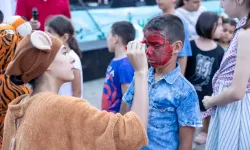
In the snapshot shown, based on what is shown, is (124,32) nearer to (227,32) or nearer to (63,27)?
(63,27)

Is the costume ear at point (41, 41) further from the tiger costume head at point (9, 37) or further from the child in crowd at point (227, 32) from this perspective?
the child in crowd at point (227, 32)

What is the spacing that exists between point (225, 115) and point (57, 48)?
1.11m

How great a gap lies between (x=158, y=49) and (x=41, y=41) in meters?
0.80

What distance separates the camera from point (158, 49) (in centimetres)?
225

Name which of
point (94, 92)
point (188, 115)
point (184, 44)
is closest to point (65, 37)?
point (184, 44)

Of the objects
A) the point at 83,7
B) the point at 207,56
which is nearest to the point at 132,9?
Answer: the point at 83,7

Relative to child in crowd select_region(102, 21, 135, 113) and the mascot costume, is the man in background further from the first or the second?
the mascot costume

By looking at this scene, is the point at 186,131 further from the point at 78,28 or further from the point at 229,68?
the point at 78,28

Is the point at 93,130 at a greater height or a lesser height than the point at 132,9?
greater

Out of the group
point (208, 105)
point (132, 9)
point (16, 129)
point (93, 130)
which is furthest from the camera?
point (132, 9)

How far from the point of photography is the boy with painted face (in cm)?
216

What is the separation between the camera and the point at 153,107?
2.21m

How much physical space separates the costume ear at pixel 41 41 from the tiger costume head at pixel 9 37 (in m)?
1.08

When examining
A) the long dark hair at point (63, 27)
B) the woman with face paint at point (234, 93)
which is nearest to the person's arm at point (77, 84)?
the long dark hair at point (63, 27)
